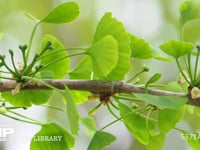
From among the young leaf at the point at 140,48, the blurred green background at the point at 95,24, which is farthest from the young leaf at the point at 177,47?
the blurred green background at the point at 95,24

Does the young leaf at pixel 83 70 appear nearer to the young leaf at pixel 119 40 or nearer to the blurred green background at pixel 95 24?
the young leaf at pixel 119 40

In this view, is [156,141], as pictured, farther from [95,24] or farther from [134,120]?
[95,24]

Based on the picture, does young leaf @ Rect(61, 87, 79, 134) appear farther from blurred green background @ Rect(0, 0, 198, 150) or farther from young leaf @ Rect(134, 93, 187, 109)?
blurred green background @ Rect(0, 0, 198, 150)

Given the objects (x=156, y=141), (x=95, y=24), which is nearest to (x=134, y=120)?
(x=156, y=141)

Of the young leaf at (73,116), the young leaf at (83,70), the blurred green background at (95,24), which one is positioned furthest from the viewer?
the blurred green background at (95,24)

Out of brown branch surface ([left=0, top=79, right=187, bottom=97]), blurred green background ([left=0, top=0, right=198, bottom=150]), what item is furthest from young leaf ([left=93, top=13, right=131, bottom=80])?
blurred green background ([left=0, top=0, right=198, bottom=150])

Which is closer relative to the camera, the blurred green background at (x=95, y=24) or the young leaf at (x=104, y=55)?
the young leaf at (x=104, y=55)
